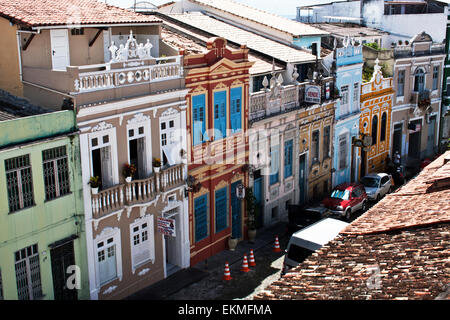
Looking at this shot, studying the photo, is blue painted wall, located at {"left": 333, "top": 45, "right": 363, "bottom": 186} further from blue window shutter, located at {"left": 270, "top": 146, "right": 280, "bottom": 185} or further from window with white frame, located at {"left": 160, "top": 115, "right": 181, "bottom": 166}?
window with white frame, located at {"left": 160, "top": 115, "right": 181, "bottom": 166}

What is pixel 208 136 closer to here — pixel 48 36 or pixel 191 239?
pixel 191 239

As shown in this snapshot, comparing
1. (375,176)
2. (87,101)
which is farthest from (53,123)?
(375,176)

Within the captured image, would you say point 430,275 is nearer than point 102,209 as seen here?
Yes

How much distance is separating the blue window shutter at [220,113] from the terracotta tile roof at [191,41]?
2.79m

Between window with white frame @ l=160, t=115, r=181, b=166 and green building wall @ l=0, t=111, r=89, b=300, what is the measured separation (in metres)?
4.47

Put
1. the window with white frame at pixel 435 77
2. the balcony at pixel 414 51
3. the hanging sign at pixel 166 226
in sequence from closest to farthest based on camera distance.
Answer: the hanging sign at pixel 166 226, the balcony at pixel 414 51, the window with white frame at pixel 435 77

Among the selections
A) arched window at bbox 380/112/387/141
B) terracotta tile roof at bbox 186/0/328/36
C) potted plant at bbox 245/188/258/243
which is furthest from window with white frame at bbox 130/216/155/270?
arched window at bbox 380/112/387/141

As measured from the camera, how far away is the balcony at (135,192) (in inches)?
770

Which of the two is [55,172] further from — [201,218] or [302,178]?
[302,178]

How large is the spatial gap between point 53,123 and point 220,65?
912cm

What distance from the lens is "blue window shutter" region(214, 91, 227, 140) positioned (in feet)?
81.0

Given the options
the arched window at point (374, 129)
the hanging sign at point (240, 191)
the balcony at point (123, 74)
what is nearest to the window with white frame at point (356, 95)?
the arched window at point (374, 129)

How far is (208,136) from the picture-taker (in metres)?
24.5

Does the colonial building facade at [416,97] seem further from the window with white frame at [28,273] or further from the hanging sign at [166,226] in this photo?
the window with white frame at [28,273]
